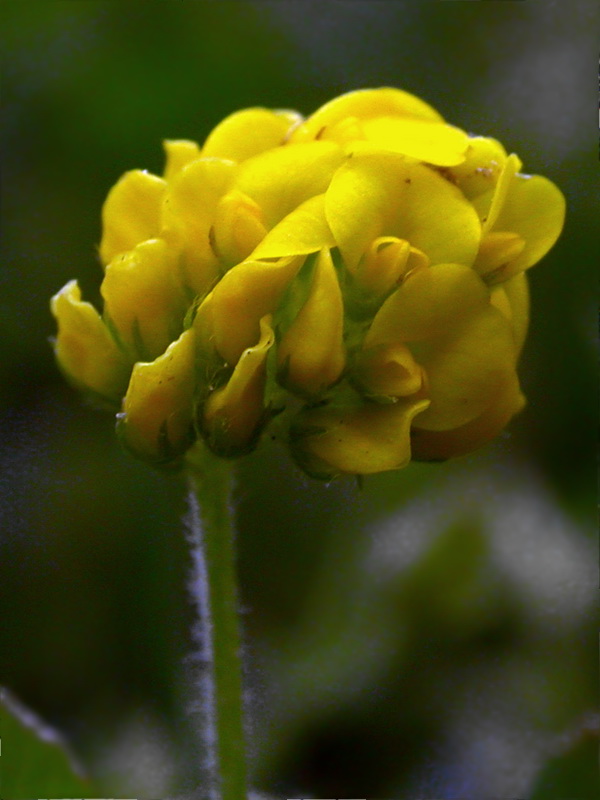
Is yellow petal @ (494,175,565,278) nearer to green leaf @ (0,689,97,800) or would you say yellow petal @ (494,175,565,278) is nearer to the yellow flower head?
the yellow flower head

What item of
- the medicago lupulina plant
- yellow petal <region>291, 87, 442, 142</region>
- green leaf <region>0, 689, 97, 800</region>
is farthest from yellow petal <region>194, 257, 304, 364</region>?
green leaf <region>0, 689, 97, 800</region>

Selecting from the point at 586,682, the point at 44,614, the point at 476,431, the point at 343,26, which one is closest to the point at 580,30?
the point at 343,26

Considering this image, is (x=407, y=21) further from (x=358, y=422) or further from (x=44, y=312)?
(x=358, y=422)

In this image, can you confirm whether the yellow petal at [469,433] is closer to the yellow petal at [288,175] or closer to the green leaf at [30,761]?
the yellow petal at [288,175]

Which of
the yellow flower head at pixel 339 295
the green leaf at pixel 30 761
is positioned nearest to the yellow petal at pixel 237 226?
the yellow flower head at pixel 339 295

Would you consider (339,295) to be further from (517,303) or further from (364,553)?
(364,553)

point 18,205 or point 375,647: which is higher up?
point 18,205
